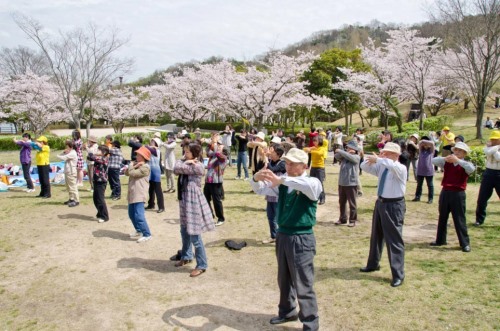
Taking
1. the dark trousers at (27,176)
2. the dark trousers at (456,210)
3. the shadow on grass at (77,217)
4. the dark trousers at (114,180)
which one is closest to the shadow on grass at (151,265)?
the shadow on grass at (77,217)

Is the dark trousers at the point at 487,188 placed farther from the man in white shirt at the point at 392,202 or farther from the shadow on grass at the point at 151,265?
the shadow on grass at the point at 151,265

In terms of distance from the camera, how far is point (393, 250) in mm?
4734

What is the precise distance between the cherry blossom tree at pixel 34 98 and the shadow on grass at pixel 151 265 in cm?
2880

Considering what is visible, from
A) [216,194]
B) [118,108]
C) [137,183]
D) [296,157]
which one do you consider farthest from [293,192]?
[118,108]

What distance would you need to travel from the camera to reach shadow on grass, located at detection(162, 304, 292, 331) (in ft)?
12.8

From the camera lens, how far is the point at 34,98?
30.7 m

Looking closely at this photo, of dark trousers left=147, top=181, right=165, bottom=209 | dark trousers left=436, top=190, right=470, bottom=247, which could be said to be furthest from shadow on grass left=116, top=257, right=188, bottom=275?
dark trousers left=436, top=190, right=470, bottom=247

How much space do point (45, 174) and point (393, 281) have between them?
356 inches

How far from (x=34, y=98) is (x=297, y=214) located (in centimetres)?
3310

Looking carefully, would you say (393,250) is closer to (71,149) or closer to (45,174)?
(71,149)

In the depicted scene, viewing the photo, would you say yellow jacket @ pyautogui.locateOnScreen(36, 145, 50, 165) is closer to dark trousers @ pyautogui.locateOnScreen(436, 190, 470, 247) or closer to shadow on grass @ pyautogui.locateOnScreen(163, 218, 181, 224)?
shadow on grass @ pyautogui.locateOnScreen(163, 218, 181, 224)

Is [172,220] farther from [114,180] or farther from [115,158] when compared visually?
[114,180]

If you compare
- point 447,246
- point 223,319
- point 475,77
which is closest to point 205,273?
point 223,319

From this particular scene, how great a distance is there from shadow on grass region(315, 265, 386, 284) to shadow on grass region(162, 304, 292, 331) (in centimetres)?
128
